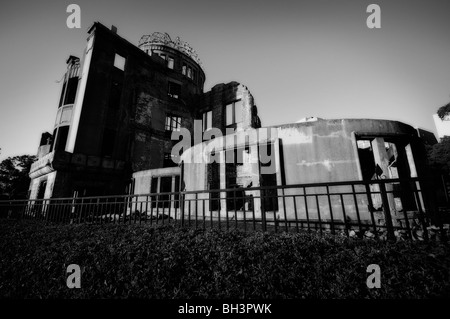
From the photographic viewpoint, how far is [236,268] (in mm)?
3254

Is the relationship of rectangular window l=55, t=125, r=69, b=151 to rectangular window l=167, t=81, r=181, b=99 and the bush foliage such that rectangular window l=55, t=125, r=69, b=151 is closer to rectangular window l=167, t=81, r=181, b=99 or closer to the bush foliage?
rectangular window l=167, t=81, r=181, b=99

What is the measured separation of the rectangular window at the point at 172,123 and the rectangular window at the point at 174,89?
2.50 m

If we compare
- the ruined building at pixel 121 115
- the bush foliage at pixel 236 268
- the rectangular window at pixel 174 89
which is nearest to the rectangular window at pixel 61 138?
the ruined building at pixel 121 115

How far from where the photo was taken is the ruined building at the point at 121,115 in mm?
14891

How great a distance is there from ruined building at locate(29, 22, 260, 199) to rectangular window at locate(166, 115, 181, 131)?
104 mm

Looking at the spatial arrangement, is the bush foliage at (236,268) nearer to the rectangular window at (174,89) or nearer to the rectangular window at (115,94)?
the rectangular window at (115,94)

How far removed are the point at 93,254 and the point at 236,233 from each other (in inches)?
113

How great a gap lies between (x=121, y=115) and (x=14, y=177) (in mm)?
20149

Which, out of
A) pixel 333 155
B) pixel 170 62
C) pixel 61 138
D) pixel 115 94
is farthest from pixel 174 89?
pixel 333 155

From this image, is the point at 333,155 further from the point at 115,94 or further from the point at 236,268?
the point at 115,94

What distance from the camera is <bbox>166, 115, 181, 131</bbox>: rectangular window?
2245 cm

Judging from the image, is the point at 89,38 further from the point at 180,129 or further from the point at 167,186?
the point at 167,186

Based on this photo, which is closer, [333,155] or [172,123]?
[333,155]

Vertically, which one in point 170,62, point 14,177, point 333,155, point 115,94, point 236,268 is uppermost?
point 170,62
